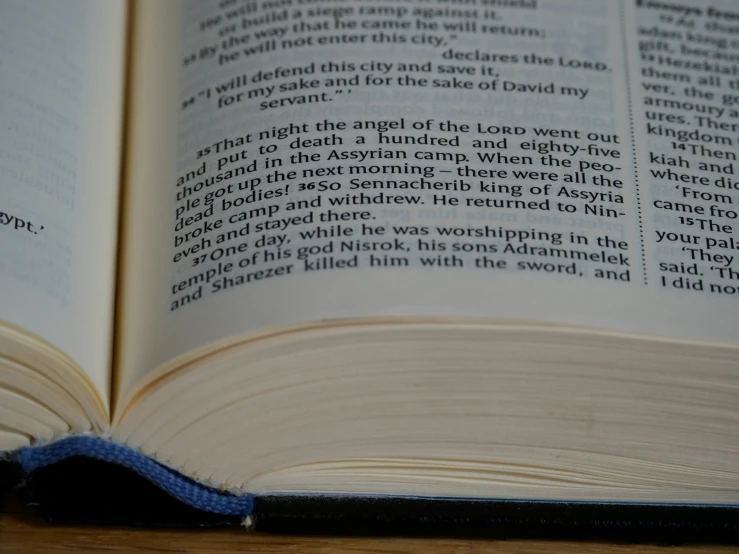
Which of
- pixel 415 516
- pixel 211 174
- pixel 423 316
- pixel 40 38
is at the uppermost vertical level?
pixel 40 38

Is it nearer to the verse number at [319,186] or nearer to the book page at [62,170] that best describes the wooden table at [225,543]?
the book page at [62,170]

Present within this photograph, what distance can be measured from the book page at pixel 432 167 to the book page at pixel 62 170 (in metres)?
0.02

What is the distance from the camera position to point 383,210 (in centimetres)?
51

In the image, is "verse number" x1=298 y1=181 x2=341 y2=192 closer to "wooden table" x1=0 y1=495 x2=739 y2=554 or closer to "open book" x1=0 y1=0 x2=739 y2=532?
"open book" x1=0 y1=0 x2=739 y2=532

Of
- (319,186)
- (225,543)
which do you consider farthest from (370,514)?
(319,186)

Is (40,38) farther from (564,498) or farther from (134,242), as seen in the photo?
(564,498)

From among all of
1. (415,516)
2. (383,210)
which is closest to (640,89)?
(383,210)

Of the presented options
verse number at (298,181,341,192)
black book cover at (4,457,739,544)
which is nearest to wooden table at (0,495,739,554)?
black book cover at (4,457,739,544)

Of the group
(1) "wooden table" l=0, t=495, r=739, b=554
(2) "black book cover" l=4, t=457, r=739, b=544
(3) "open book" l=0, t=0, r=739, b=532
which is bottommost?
(1) "wooden table" l=0, t=495, r=739, b=554

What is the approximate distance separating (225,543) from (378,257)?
7.8 inches

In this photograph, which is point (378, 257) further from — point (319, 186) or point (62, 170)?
point (62, 170)

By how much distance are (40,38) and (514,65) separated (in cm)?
32

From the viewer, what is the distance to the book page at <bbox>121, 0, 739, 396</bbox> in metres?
0.49

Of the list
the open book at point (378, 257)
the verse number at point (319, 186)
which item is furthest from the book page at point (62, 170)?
the verse number at point (319, 186)
